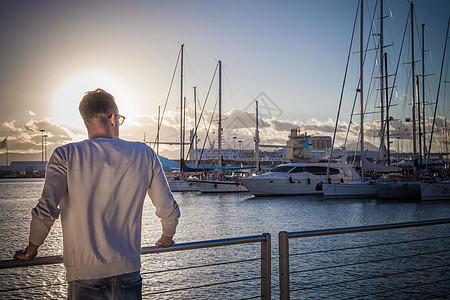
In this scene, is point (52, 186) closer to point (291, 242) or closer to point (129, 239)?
point (129, 239)

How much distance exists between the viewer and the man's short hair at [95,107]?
83.9 inches

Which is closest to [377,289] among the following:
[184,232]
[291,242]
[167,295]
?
[167,295]

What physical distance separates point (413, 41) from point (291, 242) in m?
30.3

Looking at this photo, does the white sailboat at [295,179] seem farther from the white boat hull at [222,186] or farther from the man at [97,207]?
the man at [97,207]

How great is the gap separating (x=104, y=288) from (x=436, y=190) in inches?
1200

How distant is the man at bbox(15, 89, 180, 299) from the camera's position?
6.52 ft

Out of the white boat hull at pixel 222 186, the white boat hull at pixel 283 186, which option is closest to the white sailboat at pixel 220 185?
the white boat hull at pixel 222 186

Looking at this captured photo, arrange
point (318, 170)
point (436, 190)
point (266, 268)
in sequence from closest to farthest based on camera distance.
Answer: point (266, 268)
point (436, 190)
point (318, 170)

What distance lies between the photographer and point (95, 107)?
2131mm

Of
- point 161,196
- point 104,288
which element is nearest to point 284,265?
point 161,196

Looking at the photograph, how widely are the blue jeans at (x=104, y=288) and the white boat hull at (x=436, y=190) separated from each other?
29976 mm

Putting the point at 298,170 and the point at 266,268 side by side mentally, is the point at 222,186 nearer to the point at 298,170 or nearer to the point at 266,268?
the point at 298,170

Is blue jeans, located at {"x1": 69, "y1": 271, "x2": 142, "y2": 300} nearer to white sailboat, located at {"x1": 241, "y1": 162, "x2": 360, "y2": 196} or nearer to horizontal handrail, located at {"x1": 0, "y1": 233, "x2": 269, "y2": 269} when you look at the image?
horizontal handrail, located at {"x1": 0, "y1": 233, "x2": 269, "y2": 269}

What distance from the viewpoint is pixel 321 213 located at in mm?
23547
